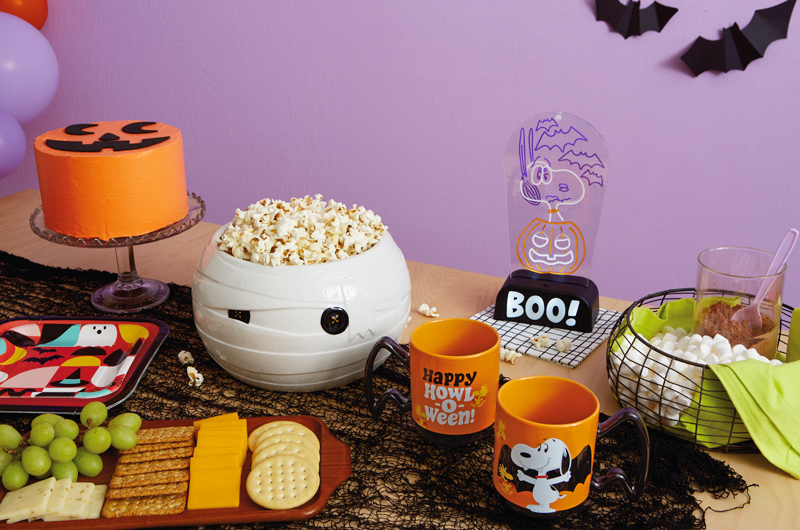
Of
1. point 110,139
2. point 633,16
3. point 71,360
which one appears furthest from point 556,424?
point 633,16

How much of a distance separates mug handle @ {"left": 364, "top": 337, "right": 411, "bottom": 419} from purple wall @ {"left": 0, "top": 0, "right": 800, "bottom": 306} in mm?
1665

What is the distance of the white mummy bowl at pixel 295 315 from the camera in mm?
867

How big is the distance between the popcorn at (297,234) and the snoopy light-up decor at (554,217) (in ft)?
0.93

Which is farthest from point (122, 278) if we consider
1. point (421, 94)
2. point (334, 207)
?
point (421, 94)

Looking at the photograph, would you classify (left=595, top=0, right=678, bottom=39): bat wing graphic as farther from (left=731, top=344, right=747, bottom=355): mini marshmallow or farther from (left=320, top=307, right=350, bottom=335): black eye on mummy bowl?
(left=320, top=307, right=350, bottom=335): black eye on mummy bowl

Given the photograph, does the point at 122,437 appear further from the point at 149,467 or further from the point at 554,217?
the point at 554,217

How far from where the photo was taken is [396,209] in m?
2.71

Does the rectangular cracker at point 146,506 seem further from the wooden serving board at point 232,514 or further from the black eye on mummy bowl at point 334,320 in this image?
the black eye on mummy bowl at point 334,320

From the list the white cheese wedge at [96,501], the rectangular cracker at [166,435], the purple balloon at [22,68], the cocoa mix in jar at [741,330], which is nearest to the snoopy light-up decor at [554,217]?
the cocoa mix in jar at [741,330]

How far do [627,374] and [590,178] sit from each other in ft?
1.22

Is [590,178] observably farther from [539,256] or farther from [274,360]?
[274,360]

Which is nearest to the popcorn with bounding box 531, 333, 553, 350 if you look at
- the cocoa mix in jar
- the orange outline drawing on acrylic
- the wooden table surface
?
the wooden table surface

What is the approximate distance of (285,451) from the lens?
770mm

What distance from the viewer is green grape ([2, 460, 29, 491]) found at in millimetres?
708
